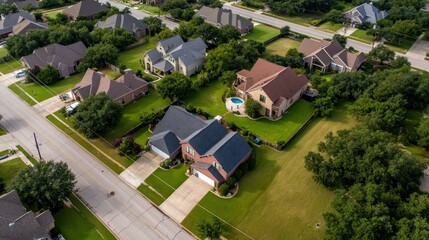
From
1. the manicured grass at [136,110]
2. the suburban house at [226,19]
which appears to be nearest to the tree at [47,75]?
the manicured grass at [136,110]

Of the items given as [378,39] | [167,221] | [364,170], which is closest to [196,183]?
[167,221]

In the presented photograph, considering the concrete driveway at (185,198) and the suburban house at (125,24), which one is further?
the suburban house at (125,24)

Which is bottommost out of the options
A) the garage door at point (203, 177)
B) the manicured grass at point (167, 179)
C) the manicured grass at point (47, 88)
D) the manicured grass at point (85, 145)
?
the manicured grass at point (47, 88)

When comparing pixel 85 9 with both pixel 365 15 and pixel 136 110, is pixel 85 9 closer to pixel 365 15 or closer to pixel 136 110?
pixel 136 110

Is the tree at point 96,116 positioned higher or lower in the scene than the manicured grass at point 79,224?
higher

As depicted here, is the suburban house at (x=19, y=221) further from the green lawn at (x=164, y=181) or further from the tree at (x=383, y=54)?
the tree at (x=383, y=54)

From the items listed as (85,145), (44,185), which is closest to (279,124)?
(85,145)
